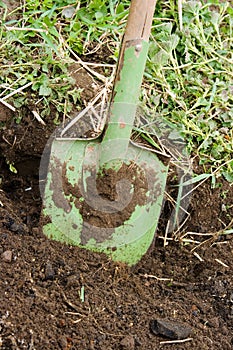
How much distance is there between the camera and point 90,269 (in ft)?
6.83

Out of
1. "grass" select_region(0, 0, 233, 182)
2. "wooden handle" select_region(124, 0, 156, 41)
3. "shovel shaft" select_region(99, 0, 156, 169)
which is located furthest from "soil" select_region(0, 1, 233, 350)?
"wooden handle" select_region(124, 0, 156, 41)

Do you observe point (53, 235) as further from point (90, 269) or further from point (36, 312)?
point (36, 312)

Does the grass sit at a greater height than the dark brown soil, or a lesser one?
greater

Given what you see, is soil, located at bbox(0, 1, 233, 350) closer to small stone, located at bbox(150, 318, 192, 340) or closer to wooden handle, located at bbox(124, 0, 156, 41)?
small stone, located at bbox(150, 318, 192, 340)

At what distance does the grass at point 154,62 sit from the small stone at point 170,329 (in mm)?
706

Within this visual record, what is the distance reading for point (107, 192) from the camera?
2.17 m

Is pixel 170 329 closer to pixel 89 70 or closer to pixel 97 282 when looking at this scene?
pixel 97 282

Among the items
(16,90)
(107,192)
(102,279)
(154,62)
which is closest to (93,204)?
(107,192)

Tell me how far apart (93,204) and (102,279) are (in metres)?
0.26

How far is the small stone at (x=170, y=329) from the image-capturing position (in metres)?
1.89

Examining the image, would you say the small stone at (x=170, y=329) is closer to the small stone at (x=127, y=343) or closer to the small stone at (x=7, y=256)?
the small stone at (x=127, y=343)

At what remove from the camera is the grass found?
2.43 meters

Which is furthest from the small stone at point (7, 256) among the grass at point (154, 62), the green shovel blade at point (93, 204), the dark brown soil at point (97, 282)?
the grass at point (154, 62)

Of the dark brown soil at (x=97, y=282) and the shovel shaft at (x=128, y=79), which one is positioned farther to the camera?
the shovel shaft at (x=128, y=79)
